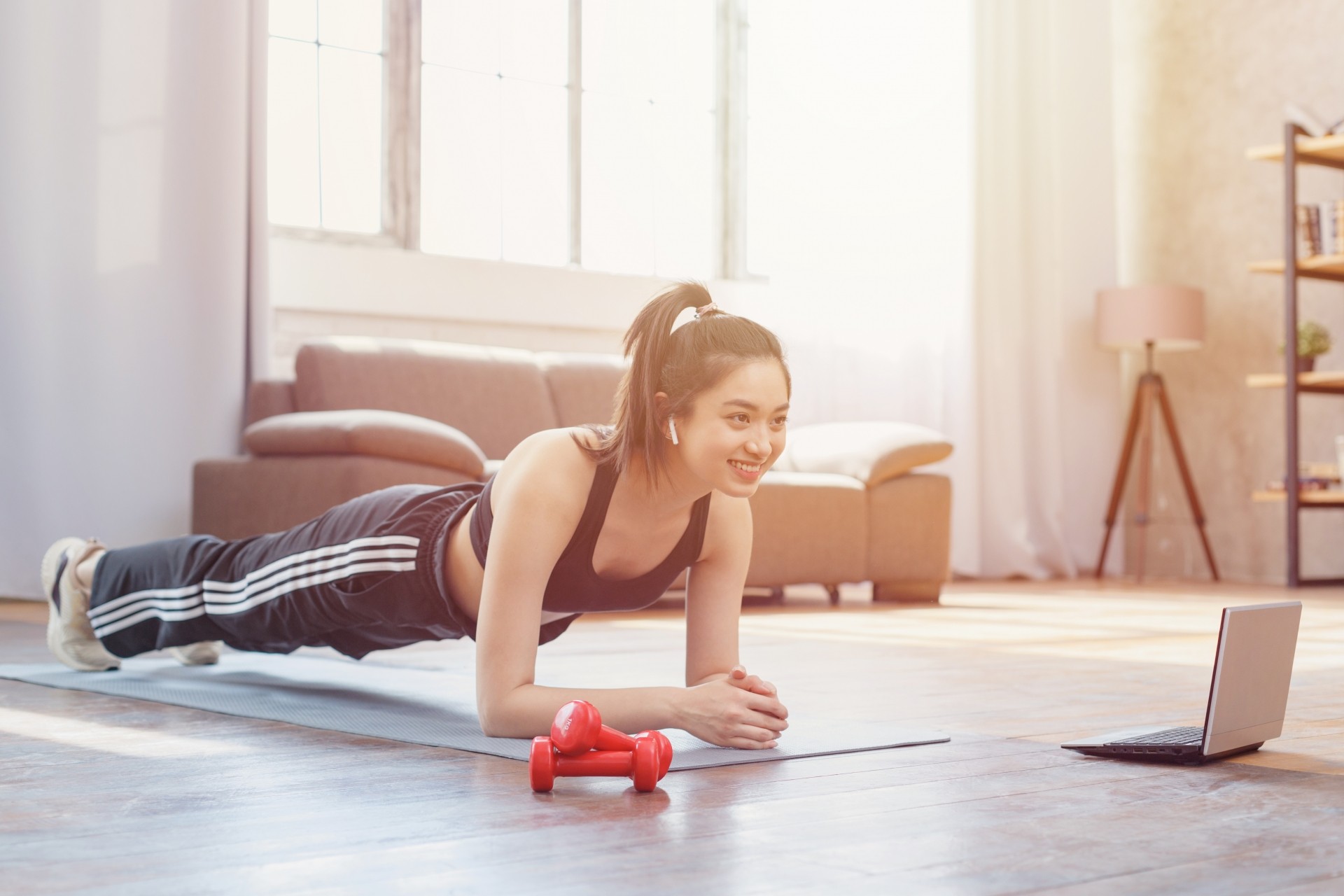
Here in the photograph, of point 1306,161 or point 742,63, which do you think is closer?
point 1306,161

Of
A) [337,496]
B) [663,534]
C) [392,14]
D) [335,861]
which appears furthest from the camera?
[392,14]

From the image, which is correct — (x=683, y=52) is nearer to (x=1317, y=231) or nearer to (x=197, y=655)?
(x=1317, y=231)

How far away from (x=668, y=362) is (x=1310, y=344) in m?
4.79

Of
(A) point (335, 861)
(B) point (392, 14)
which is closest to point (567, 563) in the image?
(A) point (335, 861)

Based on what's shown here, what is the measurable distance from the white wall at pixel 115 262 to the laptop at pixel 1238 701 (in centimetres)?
343

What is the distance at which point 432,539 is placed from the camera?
2.05m

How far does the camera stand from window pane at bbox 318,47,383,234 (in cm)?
524

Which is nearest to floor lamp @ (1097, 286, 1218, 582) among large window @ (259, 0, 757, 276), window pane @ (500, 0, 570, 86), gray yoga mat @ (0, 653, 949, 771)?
large window @ (259, 0, 757, 276)

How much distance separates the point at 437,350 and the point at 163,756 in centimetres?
312

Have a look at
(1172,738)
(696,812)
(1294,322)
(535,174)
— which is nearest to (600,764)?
(696,812)

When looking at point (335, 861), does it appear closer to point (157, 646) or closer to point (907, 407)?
point (157, 646)

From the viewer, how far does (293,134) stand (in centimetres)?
516

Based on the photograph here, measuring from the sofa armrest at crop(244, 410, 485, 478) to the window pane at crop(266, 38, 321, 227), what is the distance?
1422mm

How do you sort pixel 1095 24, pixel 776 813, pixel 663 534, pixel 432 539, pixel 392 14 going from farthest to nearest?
pixel 1095 24, pixel 392 14, pixel 432 539, pixel 663 534, pixel 776 813
